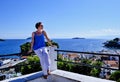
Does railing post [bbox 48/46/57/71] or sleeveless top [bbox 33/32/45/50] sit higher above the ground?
sleeveless top [bbox 33/32/45/50]

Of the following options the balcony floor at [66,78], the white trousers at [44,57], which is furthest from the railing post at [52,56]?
the white trousers at [44,57]

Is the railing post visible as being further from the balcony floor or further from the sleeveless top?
the sleeveless top

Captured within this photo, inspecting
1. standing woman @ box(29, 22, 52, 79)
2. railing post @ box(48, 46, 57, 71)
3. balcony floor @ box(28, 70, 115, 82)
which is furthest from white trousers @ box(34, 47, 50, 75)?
railing post @ box(48, 46, 57, 71)

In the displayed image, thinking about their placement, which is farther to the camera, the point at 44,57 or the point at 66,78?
the point at 66,78

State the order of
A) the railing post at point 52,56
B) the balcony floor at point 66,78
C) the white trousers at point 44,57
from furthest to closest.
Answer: the railing post at point 52,56, the white trousers at point 44,57, the balcony floor at point 66,78

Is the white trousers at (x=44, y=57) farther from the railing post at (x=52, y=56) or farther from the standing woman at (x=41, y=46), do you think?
the railing post at (x=52, y=56)

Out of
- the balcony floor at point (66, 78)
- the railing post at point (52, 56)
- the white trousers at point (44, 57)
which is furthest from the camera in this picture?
the railing post at point (52, 56)

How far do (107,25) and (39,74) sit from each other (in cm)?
10427

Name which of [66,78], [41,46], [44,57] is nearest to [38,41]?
[41,46]

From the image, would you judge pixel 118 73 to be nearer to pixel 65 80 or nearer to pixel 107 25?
pixel 65 80

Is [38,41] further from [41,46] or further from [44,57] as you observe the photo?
[44,57]

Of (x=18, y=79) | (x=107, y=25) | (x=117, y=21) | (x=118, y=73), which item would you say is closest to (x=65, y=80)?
(x=18, y=79)

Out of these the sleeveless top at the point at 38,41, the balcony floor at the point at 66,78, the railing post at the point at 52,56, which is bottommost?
the balcony floor at the point at 66,78

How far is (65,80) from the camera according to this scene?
19.0ft
